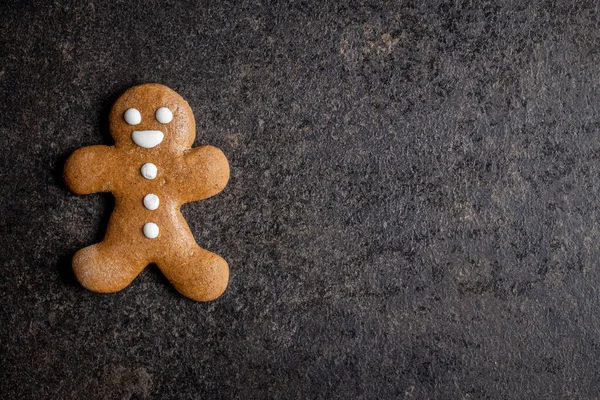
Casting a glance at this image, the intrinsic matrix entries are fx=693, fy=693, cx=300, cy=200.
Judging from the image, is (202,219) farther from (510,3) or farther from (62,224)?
(510,3)

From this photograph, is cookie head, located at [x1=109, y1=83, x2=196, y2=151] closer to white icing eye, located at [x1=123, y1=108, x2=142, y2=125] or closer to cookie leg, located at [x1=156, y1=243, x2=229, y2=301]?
white icing eye, located at [x1=123, y1=108, x2=142, y2=125]

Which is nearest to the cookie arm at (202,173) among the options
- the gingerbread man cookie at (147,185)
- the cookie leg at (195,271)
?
the gingerbread man cookie at (147,185)

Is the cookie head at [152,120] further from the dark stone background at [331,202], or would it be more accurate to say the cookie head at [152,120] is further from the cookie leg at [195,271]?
the cookie leg at [195,271]

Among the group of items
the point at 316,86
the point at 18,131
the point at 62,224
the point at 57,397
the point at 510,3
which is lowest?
the point at 57,397

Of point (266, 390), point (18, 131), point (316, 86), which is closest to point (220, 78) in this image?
point (316, 86)

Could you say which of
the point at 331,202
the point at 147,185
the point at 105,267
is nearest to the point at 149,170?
the point at 147,185
